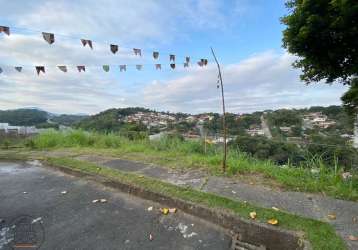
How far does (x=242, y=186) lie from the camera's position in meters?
3.65

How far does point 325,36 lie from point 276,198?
2782mm

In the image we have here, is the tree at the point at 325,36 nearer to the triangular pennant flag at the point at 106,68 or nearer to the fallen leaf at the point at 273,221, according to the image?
the fallen leaf at the point at 273,221

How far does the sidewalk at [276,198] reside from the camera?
252 cm

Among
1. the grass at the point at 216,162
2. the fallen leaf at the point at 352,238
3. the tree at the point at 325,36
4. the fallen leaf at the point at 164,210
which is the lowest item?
the fallen leaf at the point at 164,210

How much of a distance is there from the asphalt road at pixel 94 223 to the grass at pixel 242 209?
27 cm

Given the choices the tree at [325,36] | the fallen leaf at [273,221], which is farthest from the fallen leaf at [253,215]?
the tree at [325,36]

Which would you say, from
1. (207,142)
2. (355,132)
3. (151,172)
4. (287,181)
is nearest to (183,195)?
(151,172)

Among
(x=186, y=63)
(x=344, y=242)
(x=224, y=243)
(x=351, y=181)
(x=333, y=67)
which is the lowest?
(x=224, y=243)

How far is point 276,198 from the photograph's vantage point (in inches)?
124

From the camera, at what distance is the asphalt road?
7.86 ft

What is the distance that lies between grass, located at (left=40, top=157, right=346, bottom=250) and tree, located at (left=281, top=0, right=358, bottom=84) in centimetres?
293

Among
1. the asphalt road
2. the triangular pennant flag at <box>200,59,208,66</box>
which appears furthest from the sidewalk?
the triangular pennant flag at <box>200,59,208,66</box>

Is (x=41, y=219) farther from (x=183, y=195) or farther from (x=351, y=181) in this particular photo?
(x=351, y=181)

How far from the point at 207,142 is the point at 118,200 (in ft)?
11.4
